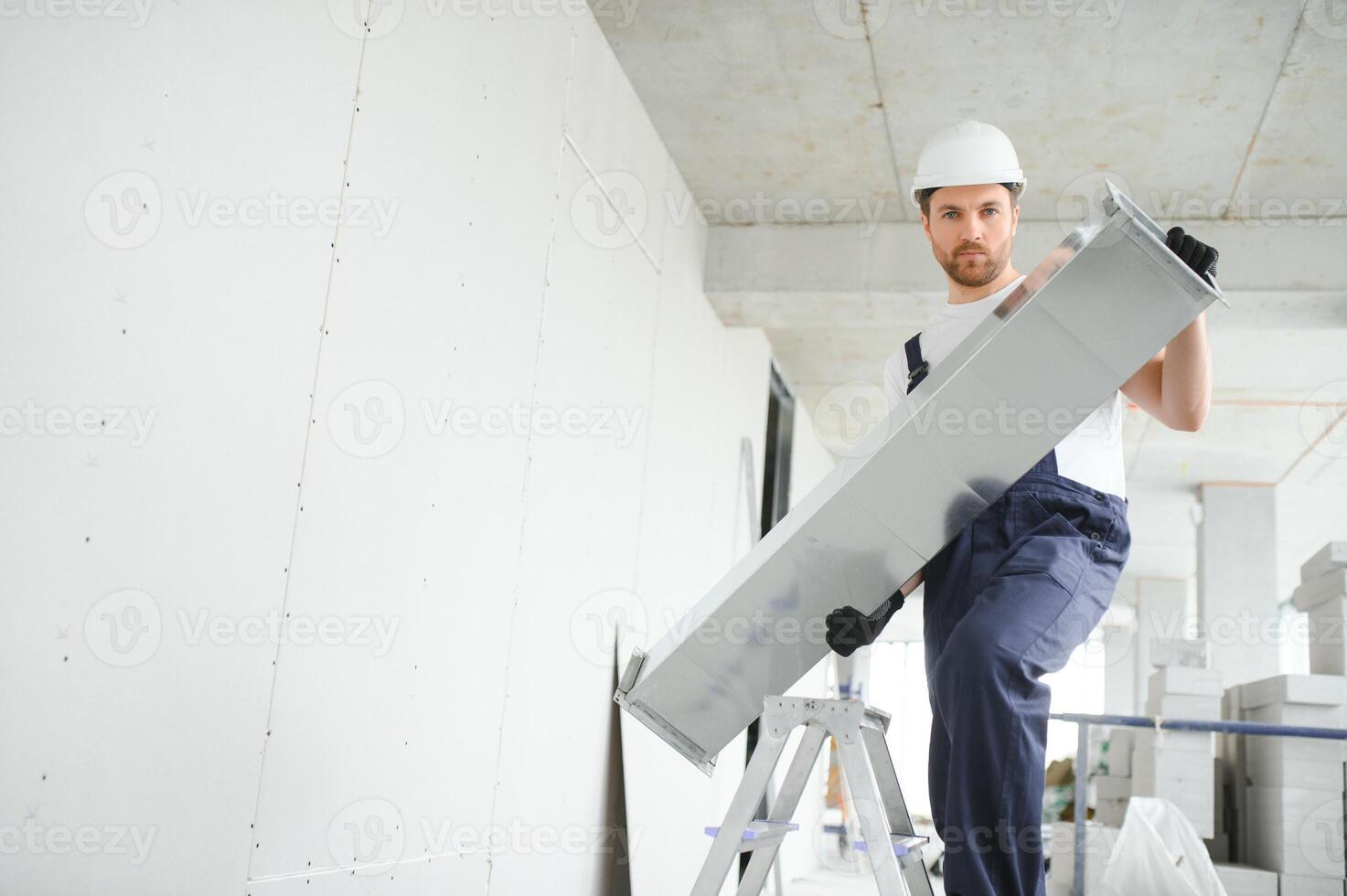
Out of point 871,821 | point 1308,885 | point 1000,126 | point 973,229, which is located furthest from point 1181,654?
point 871,821

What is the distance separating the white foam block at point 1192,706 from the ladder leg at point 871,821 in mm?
4432

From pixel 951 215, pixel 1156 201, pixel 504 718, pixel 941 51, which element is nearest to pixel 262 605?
pixel 504 718

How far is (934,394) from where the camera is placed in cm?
145

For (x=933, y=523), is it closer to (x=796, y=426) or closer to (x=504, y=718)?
(x=504, y=718)

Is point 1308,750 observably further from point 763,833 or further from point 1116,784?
point 763,833

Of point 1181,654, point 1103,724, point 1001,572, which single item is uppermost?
point 1181,654

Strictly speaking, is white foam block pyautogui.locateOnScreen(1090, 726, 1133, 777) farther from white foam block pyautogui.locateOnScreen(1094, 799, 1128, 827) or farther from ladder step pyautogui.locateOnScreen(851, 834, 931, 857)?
ladder step pyautogui.locateOnScreen(851, 834, 931, 857)

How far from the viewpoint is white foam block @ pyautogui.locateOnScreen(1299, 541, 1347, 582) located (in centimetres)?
476

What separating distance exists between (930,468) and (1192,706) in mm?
4540

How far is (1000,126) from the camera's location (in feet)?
13.1

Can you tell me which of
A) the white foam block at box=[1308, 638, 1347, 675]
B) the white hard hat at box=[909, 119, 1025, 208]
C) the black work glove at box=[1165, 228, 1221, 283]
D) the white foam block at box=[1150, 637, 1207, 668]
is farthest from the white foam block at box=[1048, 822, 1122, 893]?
the black work glove at box=[1165, 228, 1221, 283]

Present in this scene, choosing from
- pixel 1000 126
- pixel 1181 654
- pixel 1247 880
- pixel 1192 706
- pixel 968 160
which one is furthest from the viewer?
pixel 1181 654

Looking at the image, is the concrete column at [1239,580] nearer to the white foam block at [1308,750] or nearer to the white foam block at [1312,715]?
the white foam block at [1312,715]

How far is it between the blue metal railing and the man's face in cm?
249
